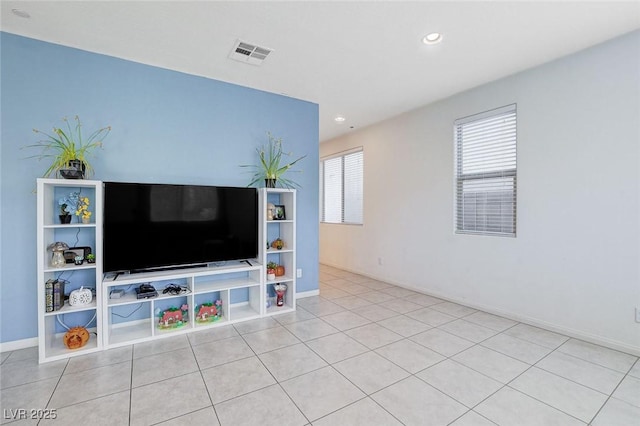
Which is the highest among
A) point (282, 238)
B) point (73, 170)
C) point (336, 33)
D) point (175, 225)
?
point (336, 33)

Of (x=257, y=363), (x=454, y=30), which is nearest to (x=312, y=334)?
(x=257, y=363)

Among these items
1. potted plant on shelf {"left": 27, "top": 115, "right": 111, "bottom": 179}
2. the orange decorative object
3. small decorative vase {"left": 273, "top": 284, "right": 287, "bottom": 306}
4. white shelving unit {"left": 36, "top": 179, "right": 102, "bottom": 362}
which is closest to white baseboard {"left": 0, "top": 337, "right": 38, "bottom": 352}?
white shelving unit {"left": 36, "top": 179, "right": 102, "bottom": 362}

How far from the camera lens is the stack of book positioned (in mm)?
2424

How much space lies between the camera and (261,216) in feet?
11.4

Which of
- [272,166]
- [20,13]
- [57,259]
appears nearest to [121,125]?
[20,13]

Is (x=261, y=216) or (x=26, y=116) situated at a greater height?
(x=26, y=116)

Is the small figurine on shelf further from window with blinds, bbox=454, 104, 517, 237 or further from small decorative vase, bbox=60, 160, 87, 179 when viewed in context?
window with blinds, bbox=454, 104, 517, 237

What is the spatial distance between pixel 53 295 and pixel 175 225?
3.58 ft

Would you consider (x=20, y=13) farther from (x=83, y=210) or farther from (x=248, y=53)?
(x=248, y=53)

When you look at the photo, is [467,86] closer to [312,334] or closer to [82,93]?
[312,334]

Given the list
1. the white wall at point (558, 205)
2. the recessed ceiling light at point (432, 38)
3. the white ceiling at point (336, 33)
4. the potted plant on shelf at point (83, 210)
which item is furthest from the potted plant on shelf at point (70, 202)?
the white wall at point (558, 205)

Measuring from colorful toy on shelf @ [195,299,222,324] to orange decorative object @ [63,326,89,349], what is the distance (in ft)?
3.12

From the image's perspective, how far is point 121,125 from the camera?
2.95 metres

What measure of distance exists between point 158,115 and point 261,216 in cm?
154
